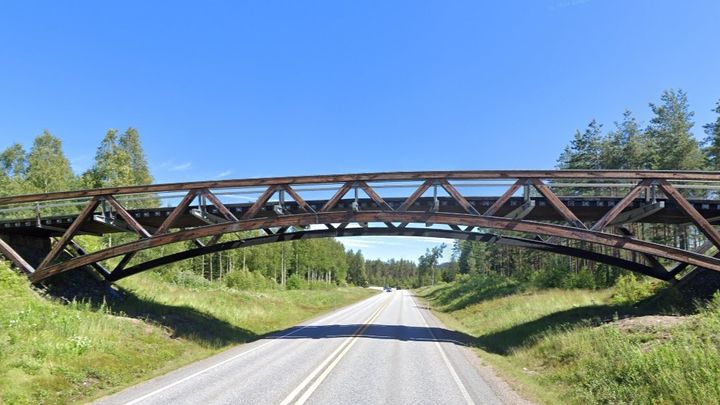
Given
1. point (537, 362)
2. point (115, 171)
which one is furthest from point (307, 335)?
point (115, 171)

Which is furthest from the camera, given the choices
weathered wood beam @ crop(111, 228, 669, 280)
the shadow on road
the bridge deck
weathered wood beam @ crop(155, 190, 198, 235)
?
the shadow on road

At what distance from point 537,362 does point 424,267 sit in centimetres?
18412

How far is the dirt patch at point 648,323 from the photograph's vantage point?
43.4 feet

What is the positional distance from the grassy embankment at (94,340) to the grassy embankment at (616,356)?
988 cm

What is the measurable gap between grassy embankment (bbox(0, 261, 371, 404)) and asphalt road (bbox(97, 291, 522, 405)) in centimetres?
112

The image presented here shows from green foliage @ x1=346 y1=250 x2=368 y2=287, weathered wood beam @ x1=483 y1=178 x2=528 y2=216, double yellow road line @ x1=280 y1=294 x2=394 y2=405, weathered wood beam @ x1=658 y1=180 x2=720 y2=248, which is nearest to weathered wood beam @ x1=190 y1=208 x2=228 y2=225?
double yellow road line @ x1=280 y1=294 x2=394 y2=405

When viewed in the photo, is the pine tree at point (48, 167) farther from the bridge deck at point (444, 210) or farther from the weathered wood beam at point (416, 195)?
the weathered wood beam at point (416, 195)

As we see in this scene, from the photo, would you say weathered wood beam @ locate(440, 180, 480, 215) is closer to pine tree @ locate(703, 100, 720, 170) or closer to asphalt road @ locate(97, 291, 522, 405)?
asphalt road @ locate(97, 291, 522, 405)

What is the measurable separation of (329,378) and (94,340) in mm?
7301

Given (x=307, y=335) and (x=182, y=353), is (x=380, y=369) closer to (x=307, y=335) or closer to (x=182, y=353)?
(x=182, y=353)

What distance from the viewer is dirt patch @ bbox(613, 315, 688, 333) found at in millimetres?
13217

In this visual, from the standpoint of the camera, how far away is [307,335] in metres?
20.8

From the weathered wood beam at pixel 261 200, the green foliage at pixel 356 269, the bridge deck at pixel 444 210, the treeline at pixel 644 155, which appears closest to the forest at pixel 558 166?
the treeline at pixel 644 155

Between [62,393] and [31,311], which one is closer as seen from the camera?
[62,393]
